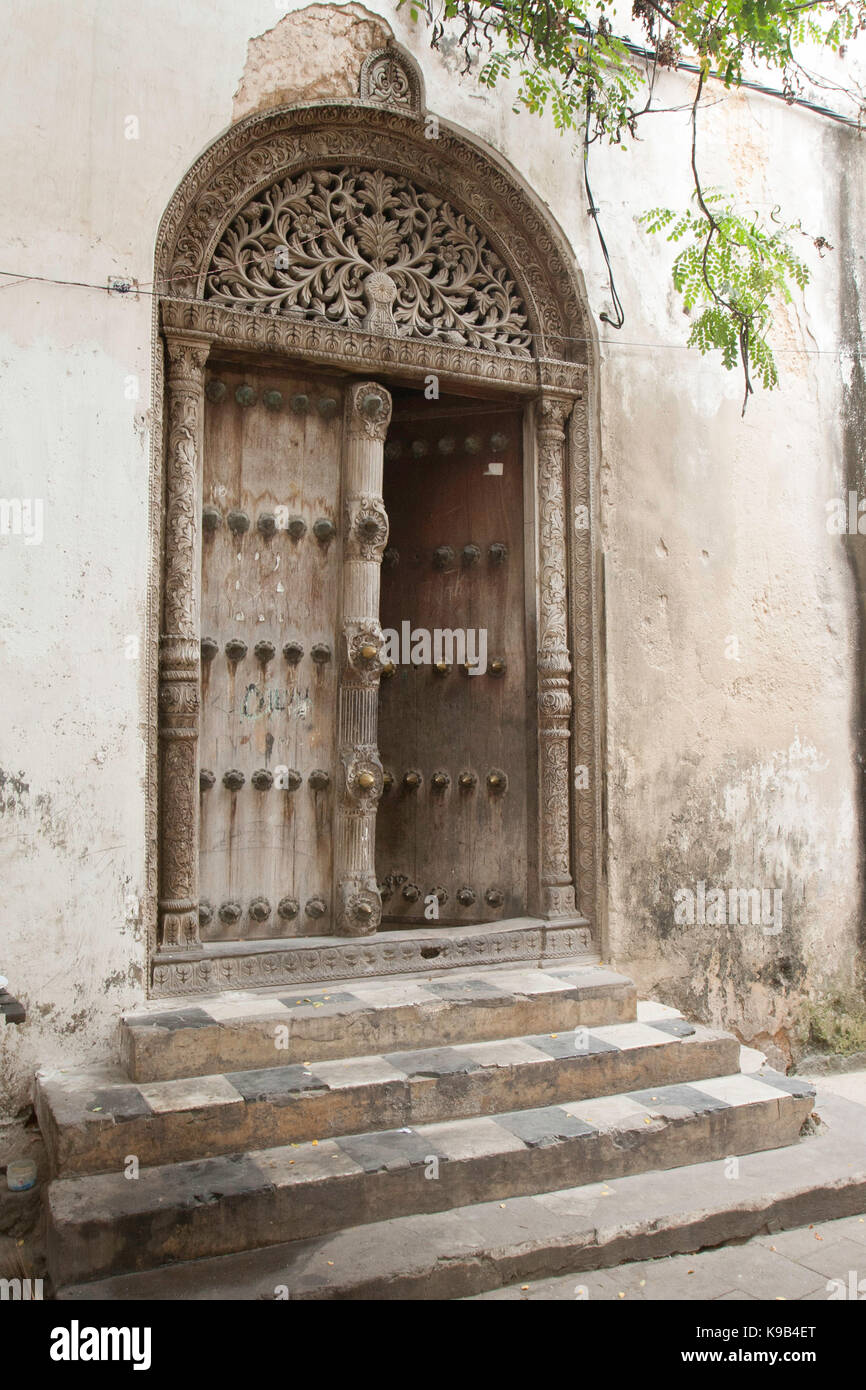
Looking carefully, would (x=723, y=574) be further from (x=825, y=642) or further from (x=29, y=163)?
(x=29, y=163)

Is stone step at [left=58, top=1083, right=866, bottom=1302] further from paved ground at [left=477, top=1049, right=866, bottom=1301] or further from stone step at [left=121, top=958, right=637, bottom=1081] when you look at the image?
stone step at [left=121, top=958, right=637, bottom=1081]

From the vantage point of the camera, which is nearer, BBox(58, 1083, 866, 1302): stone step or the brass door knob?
BBox(58, 1083, 866, 1302): stone step

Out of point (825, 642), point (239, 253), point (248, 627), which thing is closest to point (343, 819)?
point (248, 627)

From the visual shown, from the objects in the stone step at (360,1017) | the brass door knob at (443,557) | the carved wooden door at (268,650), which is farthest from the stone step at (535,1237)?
the brass door knob at (443,557)

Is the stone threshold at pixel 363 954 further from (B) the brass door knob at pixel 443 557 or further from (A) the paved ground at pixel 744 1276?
(B) the brass door knob at pixel 443 557

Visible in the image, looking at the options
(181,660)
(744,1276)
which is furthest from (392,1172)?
(181,660)

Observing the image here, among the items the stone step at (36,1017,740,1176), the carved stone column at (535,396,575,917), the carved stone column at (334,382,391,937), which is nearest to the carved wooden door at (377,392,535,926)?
the carved stone column at (535,396,575,917)

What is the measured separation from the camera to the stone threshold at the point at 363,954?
3.71 meters

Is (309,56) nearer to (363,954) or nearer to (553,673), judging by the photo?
(553,673)

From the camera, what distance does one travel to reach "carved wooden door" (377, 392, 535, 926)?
4551 mm

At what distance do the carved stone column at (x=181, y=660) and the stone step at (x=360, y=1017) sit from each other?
1.21 ft

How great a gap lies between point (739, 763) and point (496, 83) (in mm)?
2938

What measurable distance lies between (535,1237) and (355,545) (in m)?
2.44

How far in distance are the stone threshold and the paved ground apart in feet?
4.51
